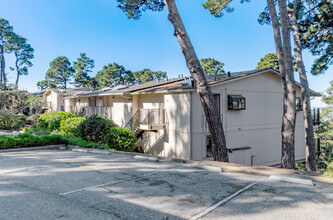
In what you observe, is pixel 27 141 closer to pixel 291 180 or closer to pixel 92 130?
pixel 92 130

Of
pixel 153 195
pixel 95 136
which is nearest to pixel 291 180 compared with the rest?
pixel 153 195

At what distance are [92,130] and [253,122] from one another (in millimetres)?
8885

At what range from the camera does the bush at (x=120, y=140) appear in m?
11.3

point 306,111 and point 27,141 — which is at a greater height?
point 306,111

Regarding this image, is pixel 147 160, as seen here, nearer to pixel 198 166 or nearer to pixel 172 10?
pixel 198 166

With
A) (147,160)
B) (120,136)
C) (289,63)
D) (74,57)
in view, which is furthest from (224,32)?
(74,57)

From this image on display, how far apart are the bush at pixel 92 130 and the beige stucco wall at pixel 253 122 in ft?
16.2

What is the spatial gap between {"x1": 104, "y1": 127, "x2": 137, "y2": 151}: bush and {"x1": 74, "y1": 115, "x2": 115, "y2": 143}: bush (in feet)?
2.45

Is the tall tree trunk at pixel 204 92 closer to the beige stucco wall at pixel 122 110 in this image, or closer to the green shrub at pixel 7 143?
the green shrub at pixel 7 143

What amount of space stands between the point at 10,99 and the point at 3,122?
258cm

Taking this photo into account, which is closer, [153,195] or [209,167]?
[153,195]

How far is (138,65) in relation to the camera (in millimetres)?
57594

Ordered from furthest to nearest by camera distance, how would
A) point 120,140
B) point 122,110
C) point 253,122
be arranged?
point 122,110 < point 253,122 < point 120,140

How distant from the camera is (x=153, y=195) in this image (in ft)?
12.5
